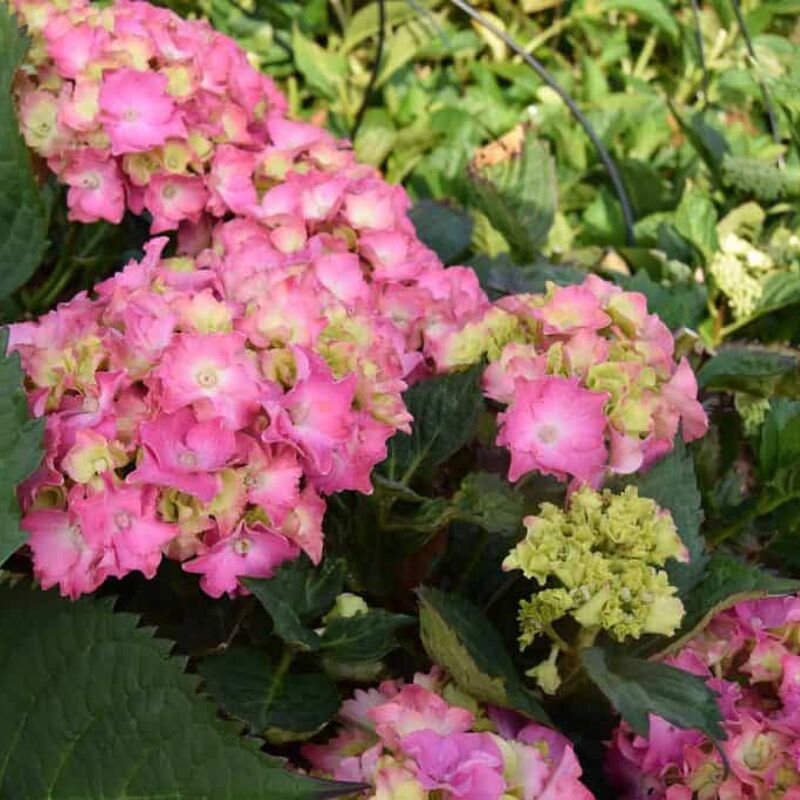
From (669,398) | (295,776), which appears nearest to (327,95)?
(669,398)

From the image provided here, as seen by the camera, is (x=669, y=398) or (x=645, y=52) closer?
(x=669, y=398)

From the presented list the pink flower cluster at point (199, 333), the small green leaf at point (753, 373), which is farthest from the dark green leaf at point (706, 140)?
the pink flower cluster at point (199, 333)

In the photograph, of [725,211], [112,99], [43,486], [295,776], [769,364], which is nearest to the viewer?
[295,776]

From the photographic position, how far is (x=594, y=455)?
94 centimetres

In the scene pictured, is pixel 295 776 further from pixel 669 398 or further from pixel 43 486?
pixel 669 398

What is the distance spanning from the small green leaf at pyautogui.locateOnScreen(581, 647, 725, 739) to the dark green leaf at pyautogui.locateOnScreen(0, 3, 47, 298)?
68 cm

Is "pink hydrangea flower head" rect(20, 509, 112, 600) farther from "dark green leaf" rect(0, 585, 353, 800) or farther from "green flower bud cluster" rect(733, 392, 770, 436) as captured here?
"green flower bud cluster" rect(733, 392, 770, 436)

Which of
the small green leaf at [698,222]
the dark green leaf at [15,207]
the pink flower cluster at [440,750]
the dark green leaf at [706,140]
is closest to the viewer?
the pink flower cluster at [440,750]

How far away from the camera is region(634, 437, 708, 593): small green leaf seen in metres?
1.04

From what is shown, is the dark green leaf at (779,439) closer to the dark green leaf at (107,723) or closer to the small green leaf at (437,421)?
the small green leaf at (437,421)

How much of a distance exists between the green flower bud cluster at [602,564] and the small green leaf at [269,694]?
17 cm

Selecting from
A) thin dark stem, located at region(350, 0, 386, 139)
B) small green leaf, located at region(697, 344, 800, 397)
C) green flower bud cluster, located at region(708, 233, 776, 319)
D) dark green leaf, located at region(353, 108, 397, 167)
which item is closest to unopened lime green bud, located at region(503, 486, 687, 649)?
small green leaf, located at region(697, 344, 800, 397)

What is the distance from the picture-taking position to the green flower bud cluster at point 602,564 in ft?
2.88

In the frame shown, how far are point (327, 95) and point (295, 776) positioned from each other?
172cm
